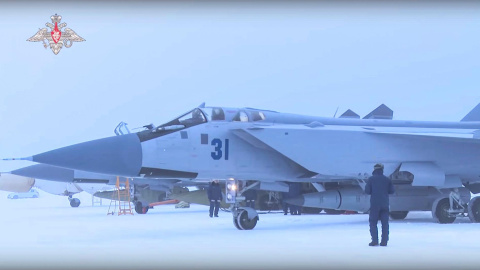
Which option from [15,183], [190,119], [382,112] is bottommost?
[15,183]

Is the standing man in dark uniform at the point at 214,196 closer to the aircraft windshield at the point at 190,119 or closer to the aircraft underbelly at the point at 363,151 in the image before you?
the aircraft underbelly at the point at 363,151

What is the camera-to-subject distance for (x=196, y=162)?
36.3 feet

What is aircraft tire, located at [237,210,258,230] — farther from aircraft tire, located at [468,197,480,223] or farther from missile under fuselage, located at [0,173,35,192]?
missile under fuselage, located at [0,173,35,192]

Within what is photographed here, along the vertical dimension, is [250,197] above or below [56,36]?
below

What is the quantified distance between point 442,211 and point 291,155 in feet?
11.5

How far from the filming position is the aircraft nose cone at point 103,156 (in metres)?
10.1

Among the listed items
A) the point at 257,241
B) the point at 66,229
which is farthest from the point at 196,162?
the point at 66,229

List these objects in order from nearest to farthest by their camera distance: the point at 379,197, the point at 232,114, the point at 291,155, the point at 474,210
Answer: the point at 379,197
the point at 291,155
the point at 232,114
the point at 474,210

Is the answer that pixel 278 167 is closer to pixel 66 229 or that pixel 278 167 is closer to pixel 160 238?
pixel 160 238

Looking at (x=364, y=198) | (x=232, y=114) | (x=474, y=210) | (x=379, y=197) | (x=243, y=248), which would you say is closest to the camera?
(x=243, y=248)

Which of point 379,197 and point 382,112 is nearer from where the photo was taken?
point 379,197

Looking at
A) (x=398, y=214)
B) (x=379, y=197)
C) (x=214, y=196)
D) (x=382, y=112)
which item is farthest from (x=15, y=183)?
(x=379, y=197)

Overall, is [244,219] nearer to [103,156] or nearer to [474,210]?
[103,156]

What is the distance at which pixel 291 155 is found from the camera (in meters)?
11.6
